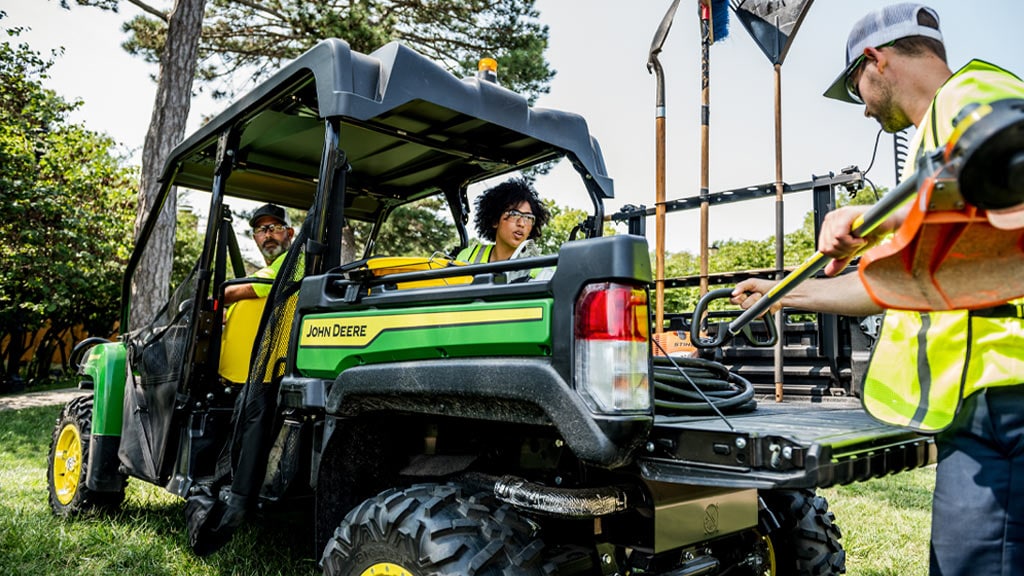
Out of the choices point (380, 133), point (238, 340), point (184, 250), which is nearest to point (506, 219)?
point (380, 133)

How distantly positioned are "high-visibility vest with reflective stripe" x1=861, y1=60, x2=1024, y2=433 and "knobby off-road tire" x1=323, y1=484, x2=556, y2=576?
1008 millimetres

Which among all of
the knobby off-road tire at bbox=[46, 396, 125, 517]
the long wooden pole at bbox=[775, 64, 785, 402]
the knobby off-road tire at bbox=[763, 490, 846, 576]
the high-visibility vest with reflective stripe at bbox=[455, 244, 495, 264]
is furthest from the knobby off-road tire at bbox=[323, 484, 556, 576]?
the long wooden pole at bbox=[775, 64, 785, 402]

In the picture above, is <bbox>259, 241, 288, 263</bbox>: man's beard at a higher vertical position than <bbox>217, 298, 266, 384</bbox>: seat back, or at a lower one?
higher

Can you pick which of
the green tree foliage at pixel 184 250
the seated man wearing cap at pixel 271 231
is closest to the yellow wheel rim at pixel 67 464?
the seated man wearing cap at pixel 271 231

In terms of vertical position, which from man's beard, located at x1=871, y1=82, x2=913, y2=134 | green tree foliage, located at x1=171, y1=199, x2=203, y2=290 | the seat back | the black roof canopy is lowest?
the seat back

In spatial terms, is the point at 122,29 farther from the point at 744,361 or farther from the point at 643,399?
the point at 643,399

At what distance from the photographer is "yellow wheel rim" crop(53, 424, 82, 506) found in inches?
179

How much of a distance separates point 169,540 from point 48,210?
10.9m

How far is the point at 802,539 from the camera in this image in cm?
295

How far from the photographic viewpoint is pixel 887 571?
12.6ft

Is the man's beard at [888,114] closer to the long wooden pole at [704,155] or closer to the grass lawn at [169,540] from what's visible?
the grass lawn at [169,540]

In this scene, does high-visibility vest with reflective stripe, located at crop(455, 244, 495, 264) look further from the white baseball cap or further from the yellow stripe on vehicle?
the white baseball cap

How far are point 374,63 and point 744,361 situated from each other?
5.35 m

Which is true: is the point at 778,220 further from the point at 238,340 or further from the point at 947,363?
the point at 947,363
